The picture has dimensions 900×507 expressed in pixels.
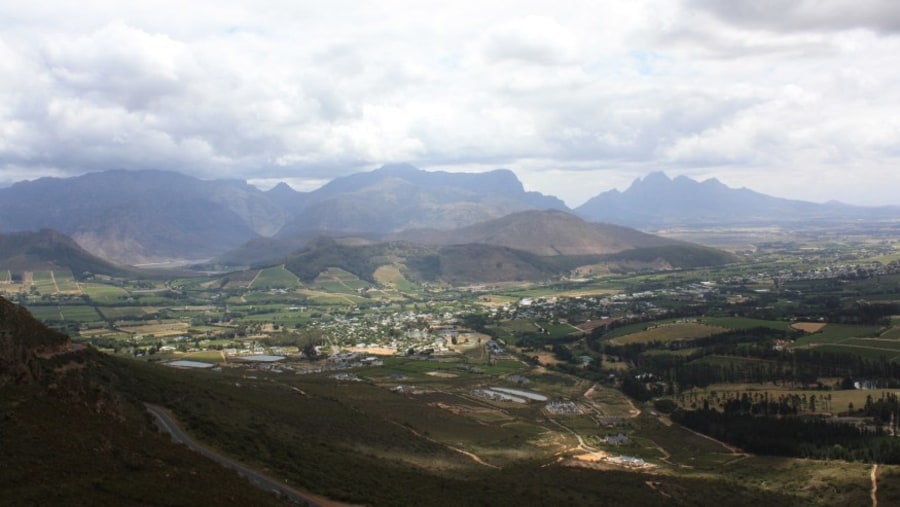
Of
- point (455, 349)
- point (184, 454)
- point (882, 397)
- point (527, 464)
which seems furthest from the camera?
point (455, 349)

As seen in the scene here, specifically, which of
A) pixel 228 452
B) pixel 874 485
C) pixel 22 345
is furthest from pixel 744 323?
pixel 22 345

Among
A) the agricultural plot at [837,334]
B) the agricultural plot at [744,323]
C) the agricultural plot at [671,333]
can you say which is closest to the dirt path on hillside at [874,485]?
the agricultural plot at [837,334]

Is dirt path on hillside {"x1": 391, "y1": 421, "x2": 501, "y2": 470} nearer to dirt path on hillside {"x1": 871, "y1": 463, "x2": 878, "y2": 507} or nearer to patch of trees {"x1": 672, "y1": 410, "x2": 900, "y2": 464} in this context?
dirt path on hillside {"x1": 871, "y1": 463, "x2": 878, "y2": 507}

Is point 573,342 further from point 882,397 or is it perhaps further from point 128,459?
point 128,459

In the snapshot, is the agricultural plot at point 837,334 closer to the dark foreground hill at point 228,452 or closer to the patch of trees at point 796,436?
the patch of trees at point 796,436

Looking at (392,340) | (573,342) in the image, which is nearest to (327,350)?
(392,340)
